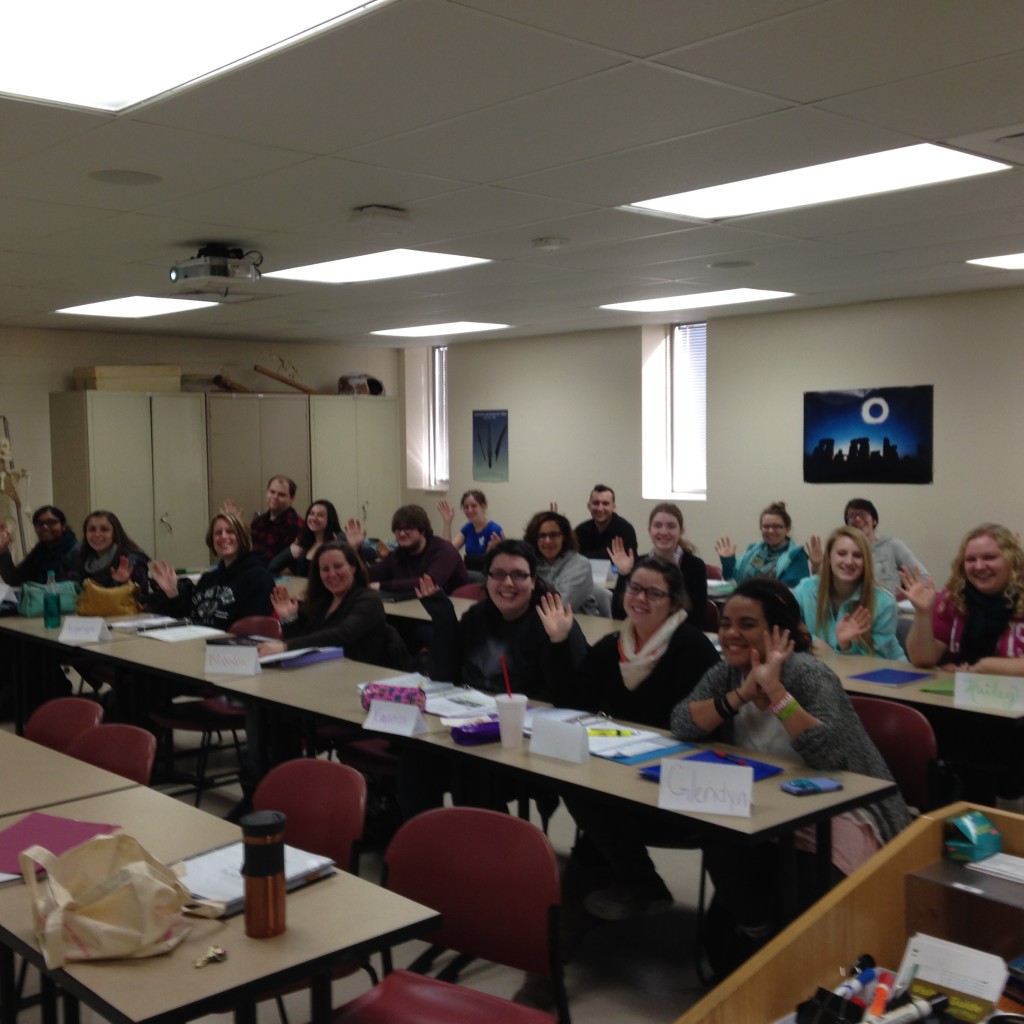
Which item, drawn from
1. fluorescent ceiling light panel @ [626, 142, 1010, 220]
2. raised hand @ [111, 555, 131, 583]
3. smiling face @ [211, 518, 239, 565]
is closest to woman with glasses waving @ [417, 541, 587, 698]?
fluorescent ceiling light panel @ [626, 142, 1010, 220]

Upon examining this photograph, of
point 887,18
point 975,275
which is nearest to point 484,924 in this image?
point 887,18

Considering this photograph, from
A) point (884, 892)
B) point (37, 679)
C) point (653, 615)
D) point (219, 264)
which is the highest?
point (219, 264)

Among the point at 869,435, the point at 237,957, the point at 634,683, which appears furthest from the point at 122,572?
the point at 869,435

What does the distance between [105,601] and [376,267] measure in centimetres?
248

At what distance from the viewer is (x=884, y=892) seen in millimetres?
2068

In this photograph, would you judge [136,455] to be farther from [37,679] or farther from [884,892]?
[884,892]

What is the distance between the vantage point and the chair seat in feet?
7.25

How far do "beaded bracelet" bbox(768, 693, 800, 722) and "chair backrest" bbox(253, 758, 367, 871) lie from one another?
1.13 meters

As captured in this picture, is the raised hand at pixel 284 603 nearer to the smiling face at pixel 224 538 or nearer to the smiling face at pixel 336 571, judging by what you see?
the smiling face at pixel 336 571

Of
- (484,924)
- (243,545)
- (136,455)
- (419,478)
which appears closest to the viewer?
(484,924)

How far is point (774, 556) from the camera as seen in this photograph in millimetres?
7262

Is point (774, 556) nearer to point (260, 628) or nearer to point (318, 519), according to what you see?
point (318, 519)

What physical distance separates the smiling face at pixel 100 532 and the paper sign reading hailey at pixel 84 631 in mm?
1227

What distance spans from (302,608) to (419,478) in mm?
7057
